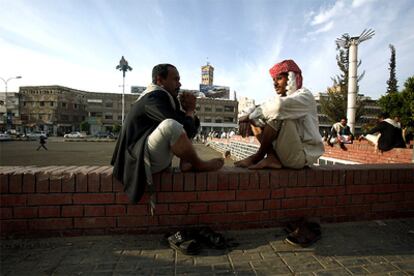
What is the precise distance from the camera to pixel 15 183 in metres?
1.82

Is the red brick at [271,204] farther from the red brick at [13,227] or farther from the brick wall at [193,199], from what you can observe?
the red brick at [13,227]

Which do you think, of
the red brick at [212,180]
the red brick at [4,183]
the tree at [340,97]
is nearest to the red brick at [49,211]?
the red brick at [4,183]

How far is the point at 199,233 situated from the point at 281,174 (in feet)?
2.82

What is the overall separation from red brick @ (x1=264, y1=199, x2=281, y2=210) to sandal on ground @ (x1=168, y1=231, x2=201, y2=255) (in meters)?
0.70

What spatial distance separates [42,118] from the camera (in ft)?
199

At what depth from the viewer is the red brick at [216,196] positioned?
6.54ft

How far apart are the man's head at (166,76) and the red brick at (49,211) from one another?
1296 mm

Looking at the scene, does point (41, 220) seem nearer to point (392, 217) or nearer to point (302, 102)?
point (302, 102)

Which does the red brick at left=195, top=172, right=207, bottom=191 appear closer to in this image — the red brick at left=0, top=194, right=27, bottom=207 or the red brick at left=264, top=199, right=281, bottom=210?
the red brick at left=264, top=199, right=281, bottom=210

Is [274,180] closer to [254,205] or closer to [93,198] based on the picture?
[254,205]

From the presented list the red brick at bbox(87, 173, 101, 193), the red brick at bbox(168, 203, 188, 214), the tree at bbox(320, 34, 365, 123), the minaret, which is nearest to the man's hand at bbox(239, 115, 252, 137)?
the red brick at bbox(168, 203, 188, 214)

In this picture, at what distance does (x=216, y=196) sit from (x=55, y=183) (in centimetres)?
127

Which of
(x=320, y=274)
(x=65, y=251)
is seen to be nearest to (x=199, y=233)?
(x=320, y=274)

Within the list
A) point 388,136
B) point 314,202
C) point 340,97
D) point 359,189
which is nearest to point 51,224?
point 314,202
